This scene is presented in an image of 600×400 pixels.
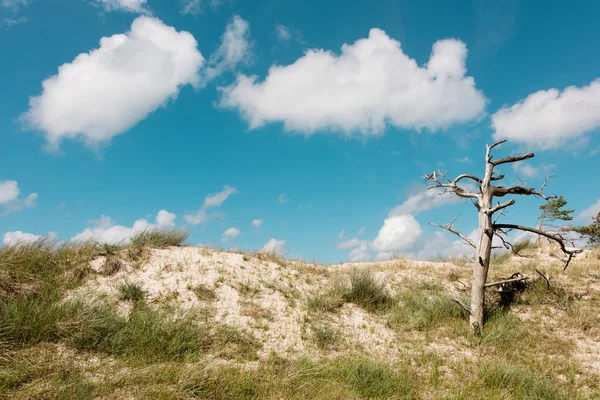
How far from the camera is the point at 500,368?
8078 millimetres

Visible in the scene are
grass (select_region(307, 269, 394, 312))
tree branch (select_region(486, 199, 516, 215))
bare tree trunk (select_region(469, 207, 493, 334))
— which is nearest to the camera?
bare tree trunk (select_region(469, 207, 493, 334))

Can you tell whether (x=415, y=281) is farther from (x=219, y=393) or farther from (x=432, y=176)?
(x=219, y=393)

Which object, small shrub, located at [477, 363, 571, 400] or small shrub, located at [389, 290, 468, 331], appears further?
small shrub, located at [389, 290, 468, 331]

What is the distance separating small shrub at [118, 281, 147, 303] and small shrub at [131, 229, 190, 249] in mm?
2549

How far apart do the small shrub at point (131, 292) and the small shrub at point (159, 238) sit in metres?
2.55

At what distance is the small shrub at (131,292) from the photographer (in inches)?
390

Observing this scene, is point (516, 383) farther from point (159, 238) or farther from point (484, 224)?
point (159, 238)

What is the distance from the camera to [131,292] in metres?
10.0

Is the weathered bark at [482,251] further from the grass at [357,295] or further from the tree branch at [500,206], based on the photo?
the grass at [357,295]

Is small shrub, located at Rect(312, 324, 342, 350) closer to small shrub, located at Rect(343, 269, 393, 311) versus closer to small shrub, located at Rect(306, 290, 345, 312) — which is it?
small shrub, located at Rect(306, 290, 345, 312)

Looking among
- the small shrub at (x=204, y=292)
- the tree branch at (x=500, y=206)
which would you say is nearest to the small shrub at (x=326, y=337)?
the small shrub at (x=204, y=292)

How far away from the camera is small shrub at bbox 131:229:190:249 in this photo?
12.8 meters

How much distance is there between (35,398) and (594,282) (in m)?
16.9

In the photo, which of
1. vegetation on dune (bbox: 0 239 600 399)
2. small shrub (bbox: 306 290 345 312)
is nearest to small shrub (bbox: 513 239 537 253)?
vegetation on dune (bbox: 0 239 600 399)
